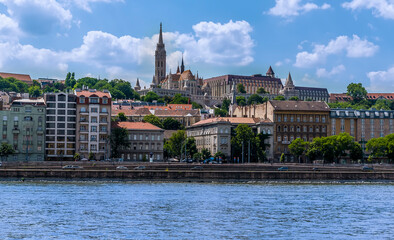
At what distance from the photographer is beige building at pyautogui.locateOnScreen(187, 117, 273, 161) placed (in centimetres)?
13775

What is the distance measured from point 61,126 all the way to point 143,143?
1735 cm

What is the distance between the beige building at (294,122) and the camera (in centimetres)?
14300

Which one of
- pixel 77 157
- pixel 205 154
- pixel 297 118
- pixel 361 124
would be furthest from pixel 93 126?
pixel 361 124

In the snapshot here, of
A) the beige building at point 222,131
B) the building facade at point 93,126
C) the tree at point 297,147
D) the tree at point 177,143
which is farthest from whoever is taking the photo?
the tree at point 177,143

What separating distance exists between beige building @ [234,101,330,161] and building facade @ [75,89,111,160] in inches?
1414

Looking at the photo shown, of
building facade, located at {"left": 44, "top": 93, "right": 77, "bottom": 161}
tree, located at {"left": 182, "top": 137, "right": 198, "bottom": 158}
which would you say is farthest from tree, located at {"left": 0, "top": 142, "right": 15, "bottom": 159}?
tree, located at {"left": 182, "top": 137, "right": 198, "bottom": 158}

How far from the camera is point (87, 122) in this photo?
124 m

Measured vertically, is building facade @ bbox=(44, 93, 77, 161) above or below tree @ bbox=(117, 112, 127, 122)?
below

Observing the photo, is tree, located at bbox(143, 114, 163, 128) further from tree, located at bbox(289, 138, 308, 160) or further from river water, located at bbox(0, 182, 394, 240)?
river water, located at bbox(0, 182, 394, 240)

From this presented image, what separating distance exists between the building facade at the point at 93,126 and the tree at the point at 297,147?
118 ft

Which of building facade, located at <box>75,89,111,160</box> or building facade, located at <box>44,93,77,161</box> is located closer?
building facade, located at <box>44,93,77,161</box>

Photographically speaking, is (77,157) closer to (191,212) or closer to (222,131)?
(222,131)

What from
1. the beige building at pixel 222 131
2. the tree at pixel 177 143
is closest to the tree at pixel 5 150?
the tree at pixel 177 143

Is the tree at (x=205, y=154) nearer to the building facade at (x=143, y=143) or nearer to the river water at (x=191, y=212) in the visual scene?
the building facade at (x=143, y=143)
